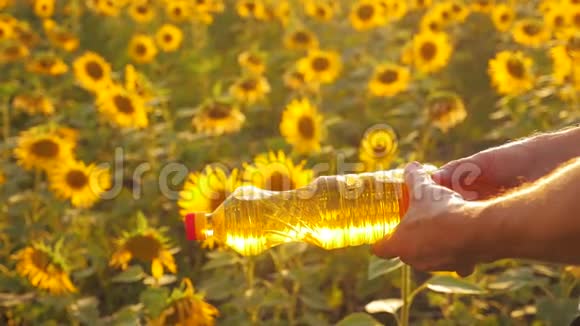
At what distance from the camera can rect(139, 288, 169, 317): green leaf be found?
89.7 inches

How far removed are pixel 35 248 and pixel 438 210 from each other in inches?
66.2

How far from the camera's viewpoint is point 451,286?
87.9 inches

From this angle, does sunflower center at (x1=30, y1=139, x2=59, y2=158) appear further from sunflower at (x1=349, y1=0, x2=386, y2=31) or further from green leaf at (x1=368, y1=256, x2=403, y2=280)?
sunflower at (x1=349, y1=0, x2=386, y2=31)

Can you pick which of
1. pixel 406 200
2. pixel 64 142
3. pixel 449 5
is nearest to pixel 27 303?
pixel 64 142

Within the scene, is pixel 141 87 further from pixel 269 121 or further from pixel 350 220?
pixel 350 220

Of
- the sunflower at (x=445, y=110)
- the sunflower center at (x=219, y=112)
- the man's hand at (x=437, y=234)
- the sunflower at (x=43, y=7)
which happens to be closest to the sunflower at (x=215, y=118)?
the sunflower center at (x=219, y=112)

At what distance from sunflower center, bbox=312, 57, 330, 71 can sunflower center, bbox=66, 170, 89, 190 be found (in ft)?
5.69

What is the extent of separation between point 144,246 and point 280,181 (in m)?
0.50

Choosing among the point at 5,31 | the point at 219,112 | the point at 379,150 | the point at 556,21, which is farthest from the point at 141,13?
the point at 379,150

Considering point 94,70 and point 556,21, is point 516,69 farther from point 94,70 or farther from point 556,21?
point 94,70

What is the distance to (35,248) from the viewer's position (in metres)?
2.62

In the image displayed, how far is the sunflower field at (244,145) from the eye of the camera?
8.67 ft

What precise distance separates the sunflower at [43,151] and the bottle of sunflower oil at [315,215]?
1744 mm

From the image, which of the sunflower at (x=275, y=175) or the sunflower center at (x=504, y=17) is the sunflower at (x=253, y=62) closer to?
the sunflower center at (x=504, y=17)
